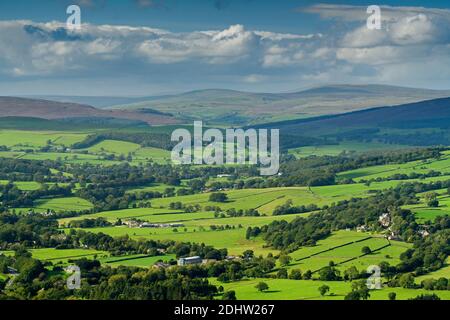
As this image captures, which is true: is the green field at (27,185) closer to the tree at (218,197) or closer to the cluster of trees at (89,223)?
the tree at (218,197)

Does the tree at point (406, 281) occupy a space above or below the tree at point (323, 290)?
below

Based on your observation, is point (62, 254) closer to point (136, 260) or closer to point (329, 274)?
point (136, 260)

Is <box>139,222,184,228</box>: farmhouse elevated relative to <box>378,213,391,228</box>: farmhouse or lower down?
lower down

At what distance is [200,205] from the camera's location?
89.1 meters

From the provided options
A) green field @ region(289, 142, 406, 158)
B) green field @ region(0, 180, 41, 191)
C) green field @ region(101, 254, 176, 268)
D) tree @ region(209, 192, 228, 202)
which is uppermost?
green field @ region(289, 142, 406, 158)

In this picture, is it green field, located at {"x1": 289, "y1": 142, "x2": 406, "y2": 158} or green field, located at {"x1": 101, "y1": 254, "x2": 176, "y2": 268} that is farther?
green field, located at {"x1": 289, "y1": 142, "x2": 406, "y2": 158}

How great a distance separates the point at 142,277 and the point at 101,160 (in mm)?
101530

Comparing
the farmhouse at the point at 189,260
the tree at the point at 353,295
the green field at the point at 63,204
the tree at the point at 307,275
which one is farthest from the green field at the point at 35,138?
the tree at the point at 353,295

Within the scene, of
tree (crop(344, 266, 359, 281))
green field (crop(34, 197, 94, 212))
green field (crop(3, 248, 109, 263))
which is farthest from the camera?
green field (crop(34, 197, 94, 212))

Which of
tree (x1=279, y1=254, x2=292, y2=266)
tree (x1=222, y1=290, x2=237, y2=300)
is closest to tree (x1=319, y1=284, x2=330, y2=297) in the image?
tree (x1=222, y1=290, x2=237, y2=300)

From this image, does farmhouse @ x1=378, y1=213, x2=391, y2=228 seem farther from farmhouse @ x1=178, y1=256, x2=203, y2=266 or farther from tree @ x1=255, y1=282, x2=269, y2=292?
tree @ x1=255, y1=282, x2=269, y2=292

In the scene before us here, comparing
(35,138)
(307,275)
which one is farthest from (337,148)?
(307,275)

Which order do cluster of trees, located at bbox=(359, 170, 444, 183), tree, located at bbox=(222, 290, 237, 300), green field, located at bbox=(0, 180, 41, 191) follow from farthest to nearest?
green field, located at bbox=(0, 180, 41, 191)
cluster of trees, located at bbox=(359, 170, 444, 183)
tree, located at bbox=(222, 290, 237, 300)
